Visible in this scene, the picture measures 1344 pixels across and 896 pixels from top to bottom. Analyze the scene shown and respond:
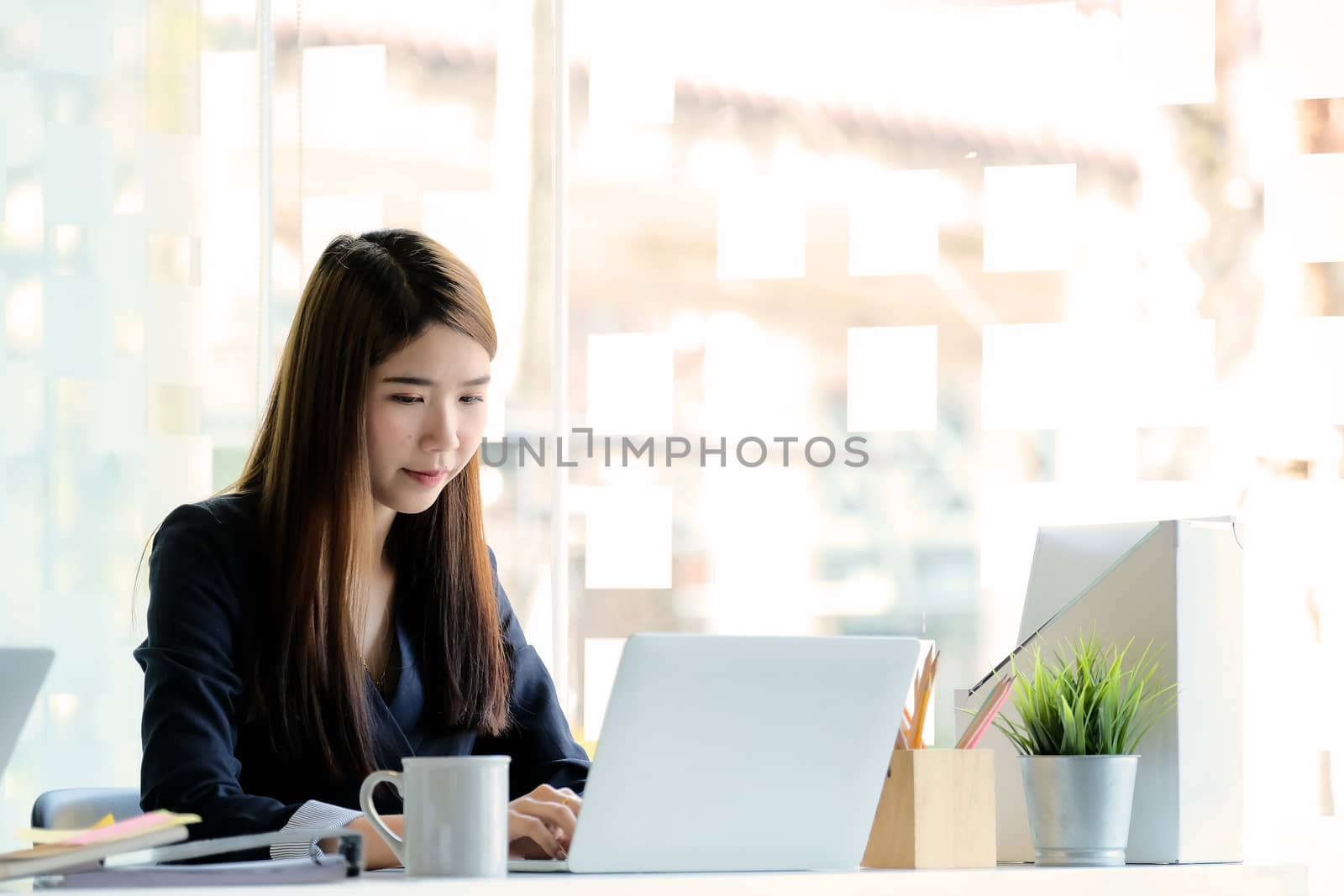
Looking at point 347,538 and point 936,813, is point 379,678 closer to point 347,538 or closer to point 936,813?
point 347,538

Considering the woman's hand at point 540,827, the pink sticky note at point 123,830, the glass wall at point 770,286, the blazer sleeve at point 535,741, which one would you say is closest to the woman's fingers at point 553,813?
the woman's hand at point 540,827

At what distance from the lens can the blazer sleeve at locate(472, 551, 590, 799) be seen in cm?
167

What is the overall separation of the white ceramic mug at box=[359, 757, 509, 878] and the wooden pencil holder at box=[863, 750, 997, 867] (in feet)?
1.11

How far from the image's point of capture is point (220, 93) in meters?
3.66

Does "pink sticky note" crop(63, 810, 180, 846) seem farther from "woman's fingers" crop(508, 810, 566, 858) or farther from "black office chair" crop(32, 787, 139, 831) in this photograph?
"black office chair" crop(32, 787, 139, 831)

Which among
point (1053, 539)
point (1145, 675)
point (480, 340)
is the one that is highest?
point (480, 340)

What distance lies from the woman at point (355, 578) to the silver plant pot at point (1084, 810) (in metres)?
0.57

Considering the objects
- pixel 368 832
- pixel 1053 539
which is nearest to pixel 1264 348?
pixel 1053 539

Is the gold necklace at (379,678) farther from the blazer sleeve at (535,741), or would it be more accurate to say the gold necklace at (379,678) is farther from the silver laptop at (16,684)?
the silver laptop at (16,684)

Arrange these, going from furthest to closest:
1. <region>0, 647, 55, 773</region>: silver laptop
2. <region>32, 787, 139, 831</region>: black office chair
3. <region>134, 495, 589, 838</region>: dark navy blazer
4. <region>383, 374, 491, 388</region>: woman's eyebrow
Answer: <region>383, 374, 491, 388</region>: woman's eyebrow, <region>32, 787, 139, 831</region>: black office chair, <region>134, 495, 589, 838</region>: dark navy blazer, <region>0, 647, 55, 773</region>: silver laptop

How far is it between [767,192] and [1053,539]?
2390mm

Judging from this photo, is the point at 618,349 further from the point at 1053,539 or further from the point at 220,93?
the point at 1053,539

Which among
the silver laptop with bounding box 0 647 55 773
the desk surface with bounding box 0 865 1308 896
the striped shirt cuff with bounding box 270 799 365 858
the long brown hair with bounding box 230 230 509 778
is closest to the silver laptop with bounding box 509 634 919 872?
the desk surface with bounding box 0 865 1308 896

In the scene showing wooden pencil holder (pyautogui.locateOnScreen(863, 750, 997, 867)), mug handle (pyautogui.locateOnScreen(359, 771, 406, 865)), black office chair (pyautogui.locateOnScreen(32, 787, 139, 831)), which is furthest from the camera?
black office chair (pyautogui.locateOnScreen(32, 787, 139, 831))
